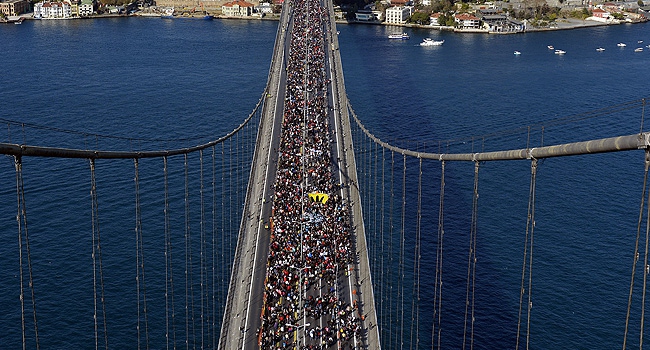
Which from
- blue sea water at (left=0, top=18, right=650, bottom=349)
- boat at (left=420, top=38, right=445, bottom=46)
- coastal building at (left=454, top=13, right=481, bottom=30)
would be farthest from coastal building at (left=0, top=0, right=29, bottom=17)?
coastal building at (left=454, top=13, right=481, bottom=30)

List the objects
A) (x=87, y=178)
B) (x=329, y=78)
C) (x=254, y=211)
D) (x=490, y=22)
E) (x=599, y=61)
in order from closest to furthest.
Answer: (x=254, y=211)
(x=87, y=178)
(x=329, y=78)
(x=599, y=61)
(x=490, y=22)

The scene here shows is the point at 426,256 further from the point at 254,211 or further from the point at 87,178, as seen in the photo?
the point at 87,178

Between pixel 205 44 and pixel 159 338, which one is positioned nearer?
pixel 159 338

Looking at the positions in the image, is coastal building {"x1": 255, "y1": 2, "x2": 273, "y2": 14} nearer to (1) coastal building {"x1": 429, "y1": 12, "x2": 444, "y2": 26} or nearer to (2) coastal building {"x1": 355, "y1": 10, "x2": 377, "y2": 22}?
(2) coastal building {"x1": 355, "y1": 10, "x2": 377, "y2": 22}

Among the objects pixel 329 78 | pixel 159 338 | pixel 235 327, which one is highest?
pixel 329 78

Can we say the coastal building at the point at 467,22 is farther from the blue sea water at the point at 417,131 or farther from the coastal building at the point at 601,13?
the coastal building at the point at 601,13

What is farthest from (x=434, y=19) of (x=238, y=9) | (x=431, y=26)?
(x=238, y=9)

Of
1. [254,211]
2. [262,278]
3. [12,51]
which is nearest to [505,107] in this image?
[254,211]
